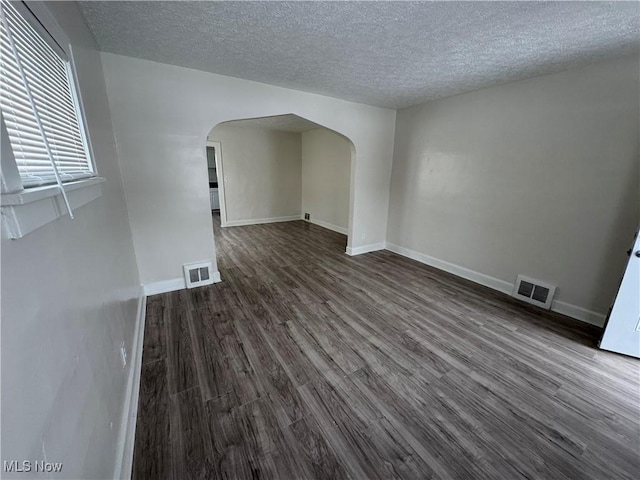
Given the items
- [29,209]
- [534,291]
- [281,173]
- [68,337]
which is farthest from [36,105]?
[281,173]

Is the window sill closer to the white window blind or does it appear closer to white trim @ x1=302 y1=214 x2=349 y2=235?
the white window blind

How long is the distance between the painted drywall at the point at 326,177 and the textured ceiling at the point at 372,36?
2.84 m

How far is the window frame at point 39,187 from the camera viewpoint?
59 cm

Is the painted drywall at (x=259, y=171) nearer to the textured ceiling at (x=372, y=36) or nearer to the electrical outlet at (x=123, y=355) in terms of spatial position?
the textured ceiling at (x=372, y=36)

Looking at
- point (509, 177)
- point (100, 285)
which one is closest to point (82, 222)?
point (100, 285)

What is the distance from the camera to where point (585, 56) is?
2.14m

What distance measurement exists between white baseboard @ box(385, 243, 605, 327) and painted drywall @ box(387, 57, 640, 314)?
6cm

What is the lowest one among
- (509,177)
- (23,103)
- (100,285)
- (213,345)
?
(213,345)

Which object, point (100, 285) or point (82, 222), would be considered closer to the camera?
point (82, 222)

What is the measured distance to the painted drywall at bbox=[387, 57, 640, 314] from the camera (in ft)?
7.29

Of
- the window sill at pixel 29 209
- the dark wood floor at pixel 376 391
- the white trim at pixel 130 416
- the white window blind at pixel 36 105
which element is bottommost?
the dark wood floor at pixel 376 391

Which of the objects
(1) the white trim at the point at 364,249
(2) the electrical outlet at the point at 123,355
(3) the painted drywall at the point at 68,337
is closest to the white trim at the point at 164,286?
(3) the painted drywall at the point at 68,337

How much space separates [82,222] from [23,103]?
0.57 meters

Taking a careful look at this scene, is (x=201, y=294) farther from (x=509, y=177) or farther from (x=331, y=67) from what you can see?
(x=509, y=177)
